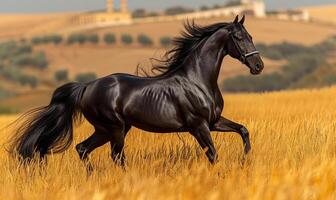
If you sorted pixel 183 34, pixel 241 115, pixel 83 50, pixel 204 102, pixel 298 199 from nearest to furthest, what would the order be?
pixel 298 199, pixel 204 102, pixel 183 34, pixel 241 115, pixel 83 50

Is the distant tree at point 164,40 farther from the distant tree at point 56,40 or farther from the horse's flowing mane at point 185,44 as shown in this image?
the horse's flowing mane at point 185,44

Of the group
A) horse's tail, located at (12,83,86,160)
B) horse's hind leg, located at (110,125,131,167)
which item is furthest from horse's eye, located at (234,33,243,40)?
horse's tail, located at (12,83,86,160)

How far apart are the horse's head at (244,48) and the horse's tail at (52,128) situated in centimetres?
193

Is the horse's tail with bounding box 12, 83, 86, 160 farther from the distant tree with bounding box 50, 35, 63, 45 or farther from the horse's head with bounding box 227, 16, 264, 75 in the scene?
the distant tree with bounding box 50, 35, 63, 45

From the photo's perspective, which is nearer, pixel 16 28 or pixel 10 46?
pixel 10 46

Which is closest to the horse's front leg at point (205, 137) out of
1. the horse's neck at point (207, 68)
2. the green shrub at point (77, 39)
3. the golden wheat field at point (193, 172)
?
the golden wheat field at point (193, 172)

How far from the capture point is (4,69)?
79.2 m

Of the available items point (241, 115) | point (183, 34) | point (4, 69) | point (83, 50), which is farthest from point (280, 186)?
point (83, 50)

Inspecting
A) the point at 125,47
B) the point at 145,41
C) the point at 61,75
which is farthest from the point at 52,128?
the point at 145,41

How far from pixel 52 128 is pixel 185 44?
1856 mm

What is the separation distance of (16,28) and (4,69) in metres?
50.5

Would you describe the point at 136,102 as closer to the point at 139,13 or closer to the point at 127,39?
the point at 127,39

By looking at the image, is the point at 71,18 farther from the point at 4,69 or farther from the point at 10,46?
the point at 4,69

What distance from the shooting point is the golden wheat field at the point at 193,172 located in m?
4.55
